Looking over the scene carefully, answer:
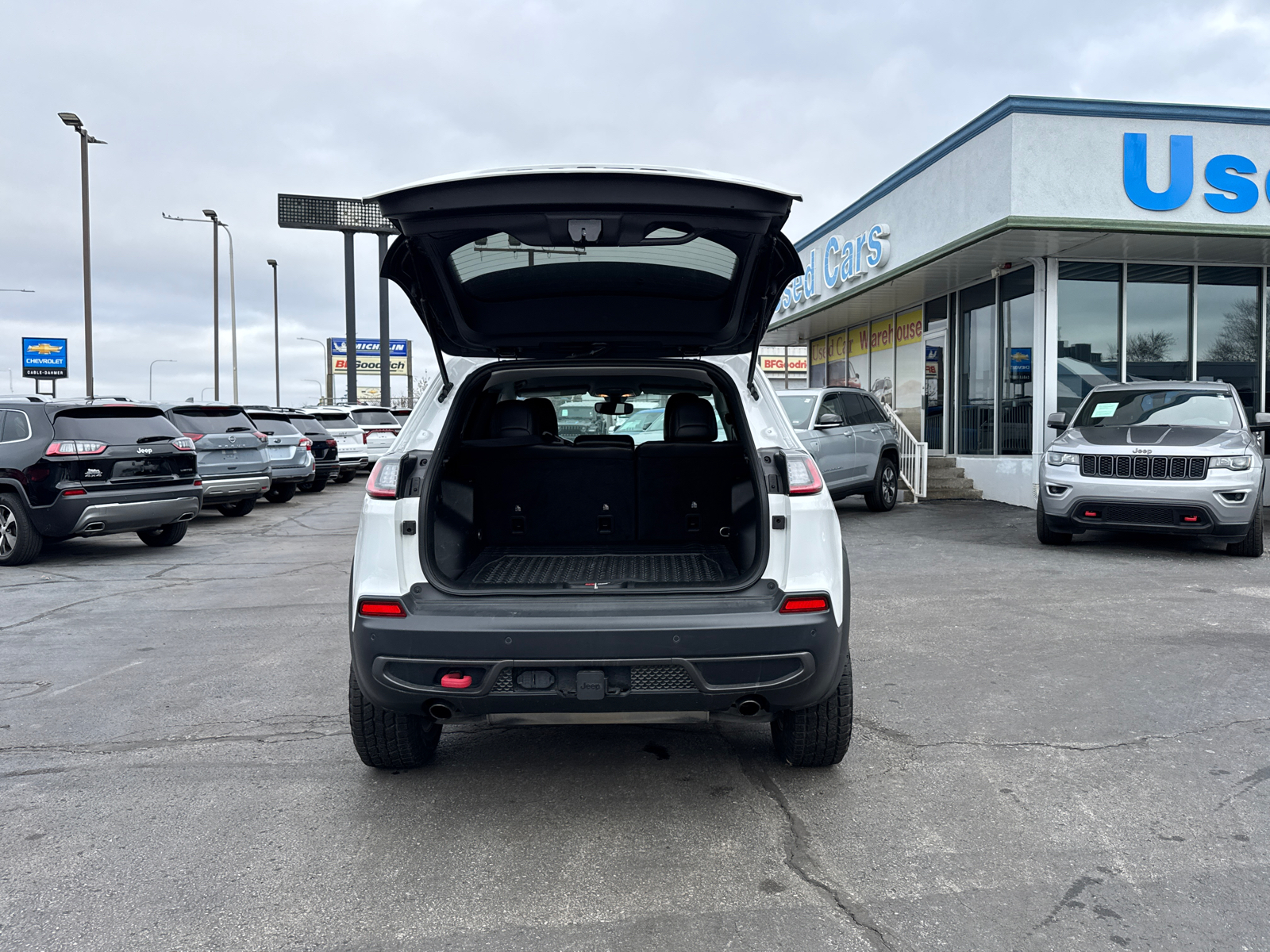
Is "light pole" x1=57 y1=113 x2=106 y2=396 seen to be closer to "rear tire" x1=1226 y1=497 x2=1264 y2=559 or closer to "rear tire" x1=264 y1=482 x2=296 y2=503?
"rear tire" x1=264 y1=482 x2=296 y2=503

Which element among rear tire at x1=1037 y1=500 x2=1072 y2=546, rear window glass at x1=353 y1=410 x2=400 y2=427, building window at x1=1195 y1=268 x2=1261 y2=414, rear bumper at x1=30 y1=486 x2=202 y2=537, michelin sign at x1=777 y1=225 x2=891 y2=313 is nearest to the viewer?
rear bumper at x1=30 y1=486 x2=202 y2=537

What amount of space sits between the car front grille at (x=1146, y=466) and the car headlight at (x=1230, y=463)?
0.07 metres

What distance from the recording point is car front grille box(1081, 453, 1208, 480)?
8438mm

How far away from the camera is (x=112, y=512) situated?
29.0 ft

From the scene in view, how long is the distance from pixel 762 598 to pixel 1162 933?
1.38 metres

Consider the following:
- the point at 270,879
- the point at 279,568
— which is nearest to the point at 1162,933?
the point at 270,879

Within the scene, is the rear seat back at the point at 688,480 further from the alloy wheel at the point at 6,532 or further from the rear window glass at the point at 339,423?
the rear window glass at the point at 339,423

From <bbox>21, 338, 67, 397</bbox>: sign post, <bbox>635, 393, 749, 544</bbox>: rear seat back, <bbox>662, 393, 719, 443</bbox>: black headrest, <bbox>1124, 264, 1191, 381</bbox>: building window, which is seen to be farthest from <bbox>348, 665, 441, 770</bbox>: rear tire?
<bbox>21, 338, 67, 397</bbox>: sign post

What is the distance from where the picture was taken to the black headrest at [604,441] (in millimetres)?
4754

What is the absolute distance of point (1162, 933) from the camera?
241 centimetres

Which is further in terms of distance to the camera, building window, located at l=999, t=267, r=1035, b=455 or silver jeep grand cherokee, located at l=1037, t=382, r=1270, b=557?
building window, located at l=999, t=267, r=1035, b=455

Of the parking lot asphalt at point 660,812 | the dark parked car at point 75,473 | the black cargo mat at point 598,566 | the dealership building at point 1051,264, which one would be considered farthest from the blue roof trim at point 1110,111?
the dark parked car at point 75,473

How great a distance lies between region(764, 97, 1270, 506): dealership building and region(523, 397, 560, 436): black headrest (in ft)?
29.6

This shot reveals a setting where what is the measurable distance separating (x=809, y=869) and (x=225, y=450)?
11.9 metres
